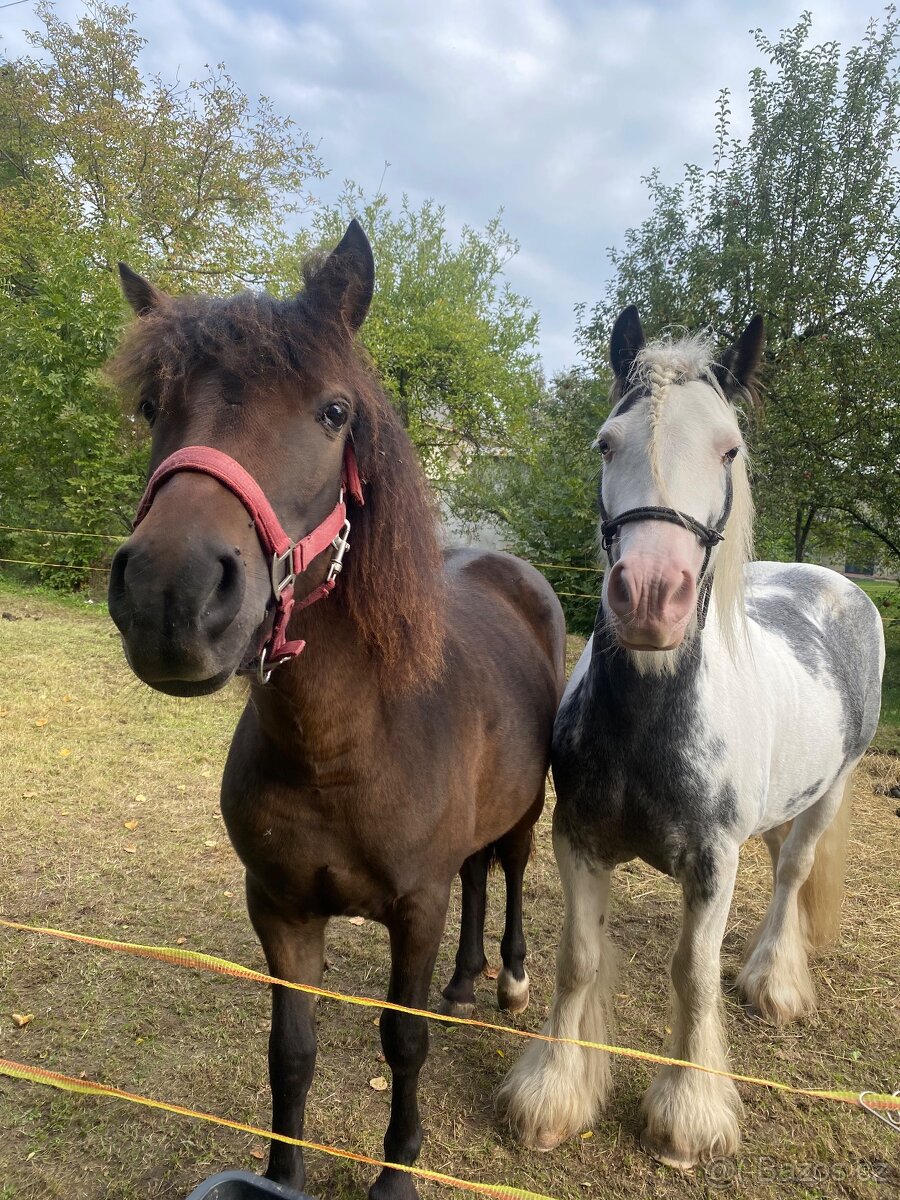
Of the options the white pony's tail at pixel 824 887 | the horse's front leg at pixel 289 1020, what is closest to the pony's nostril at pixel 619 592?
the horse's front leg at pixel 289 1020

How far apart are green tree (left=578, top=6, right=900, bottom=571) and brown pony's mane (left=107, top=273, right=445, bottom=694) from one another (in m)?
8.00

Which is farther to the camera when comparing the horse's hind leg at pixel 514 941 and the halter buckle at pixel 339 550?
the horse's hind leg at pixel 514 941

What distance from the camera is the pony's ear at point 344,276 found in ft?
4.71

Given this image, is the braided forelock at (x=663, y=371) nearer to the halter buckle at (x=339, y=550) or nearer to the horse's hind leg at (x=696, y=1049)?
the halter buckle at (x=339, y=550)

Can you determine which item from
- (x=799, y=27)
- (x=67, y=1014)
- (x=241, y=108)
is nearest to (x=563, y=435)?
(x=799, y=27)

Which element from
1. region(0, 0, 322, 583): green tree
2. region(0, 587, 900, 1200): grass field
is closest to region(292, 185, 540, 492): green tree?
region(0, 0, 322, 583): green tree

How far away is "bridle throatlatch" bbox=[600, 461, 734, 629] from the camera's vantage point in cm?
168

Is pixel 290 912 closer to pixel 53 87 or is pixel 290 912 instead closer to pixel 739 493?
pixel 739 493

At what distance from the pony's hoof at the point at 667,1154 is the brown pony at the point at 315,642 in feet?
2.59

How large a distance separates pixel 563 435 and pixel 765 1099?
33.3ft

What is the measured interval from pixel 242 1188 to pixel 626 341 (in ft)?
7.73

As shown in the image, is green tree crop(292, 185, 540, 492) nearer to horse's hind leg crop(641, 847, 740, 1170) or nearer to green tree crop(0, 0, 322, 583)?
green tree crop(0, 0, 322, 583)

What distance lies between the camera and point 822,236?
913 centimetres

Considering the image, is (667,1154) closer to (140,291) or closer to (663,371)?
(663,371)
